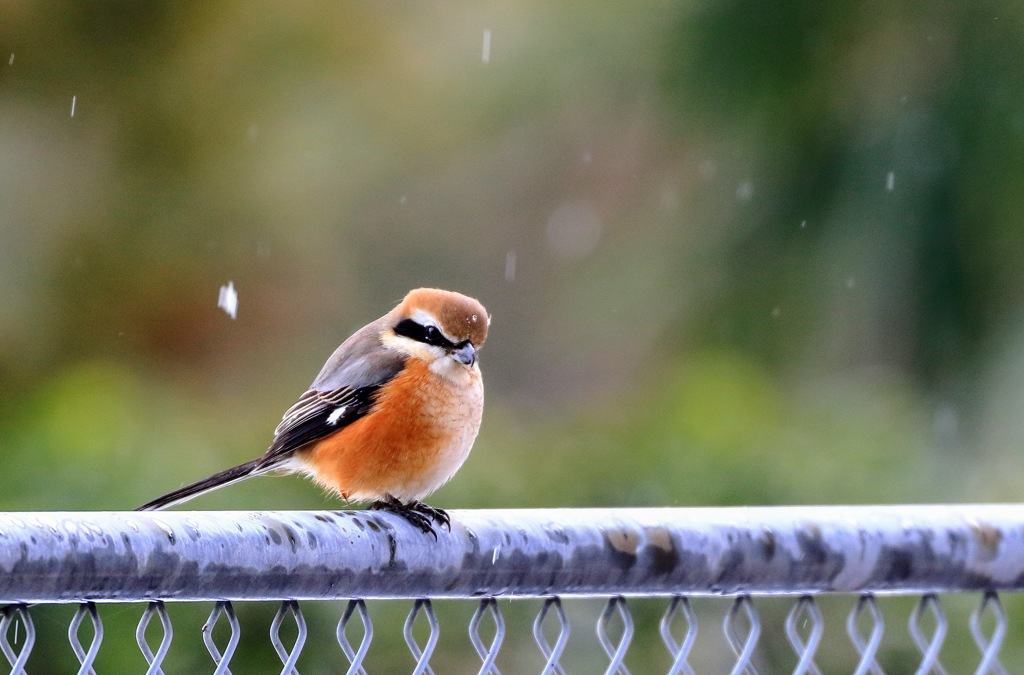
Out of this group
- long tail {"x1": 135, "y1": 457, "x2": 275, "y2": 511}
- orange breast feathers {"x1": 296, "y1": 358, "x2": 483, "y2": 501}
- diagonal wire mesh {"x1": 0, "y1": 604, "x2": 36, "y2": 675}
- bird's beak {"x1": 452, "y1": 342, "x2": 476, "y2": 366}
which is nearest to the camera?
diagonal wire mesh {"x1": 0, "y1": 604, "x2": 36, "y2": 675}

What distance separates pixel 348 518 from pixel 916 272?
4.88 meters

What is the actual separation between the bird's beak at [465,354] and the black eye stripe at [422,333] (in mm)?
20

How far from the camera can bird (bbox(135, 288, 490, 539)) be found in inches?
120

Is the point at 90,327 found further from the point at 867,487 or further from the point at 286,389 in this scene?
the point at 867,487

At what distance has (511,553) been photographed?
1834 mm

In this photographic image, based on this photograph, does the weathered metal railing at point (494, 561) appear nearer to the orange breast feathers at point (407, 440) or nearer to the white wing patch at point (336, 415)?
the orange breast feathers at point (407, 440)

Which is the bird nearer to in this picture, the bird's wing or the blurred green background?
the bird's wing

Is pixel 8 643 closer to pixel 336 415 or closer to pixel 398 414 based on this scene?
pixel 398 414

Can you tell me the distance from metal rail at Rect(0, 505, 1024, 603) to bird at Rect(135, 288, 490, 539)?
1.06 meters

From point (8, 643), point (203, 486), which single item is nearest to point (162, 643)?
point (8, 643)

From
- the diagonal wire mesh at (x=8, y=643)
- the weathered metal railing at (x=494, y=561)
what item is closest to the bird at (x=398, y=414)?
the weathered metal railing at (x=494, y=561)

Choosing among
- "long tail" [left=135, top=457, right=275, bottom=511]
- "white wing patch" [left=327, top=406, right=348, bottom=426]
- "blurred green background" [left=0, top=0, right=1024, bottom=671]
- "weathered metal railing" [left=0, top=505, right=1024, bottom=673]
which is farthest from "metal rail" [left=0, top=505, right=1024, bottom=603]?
"blurred green background" [left=0, top=0, right=1024, bottom=671]

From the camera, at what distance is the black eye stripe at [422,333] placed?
3.20m

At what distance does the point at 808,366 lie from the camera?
19.8 ft
